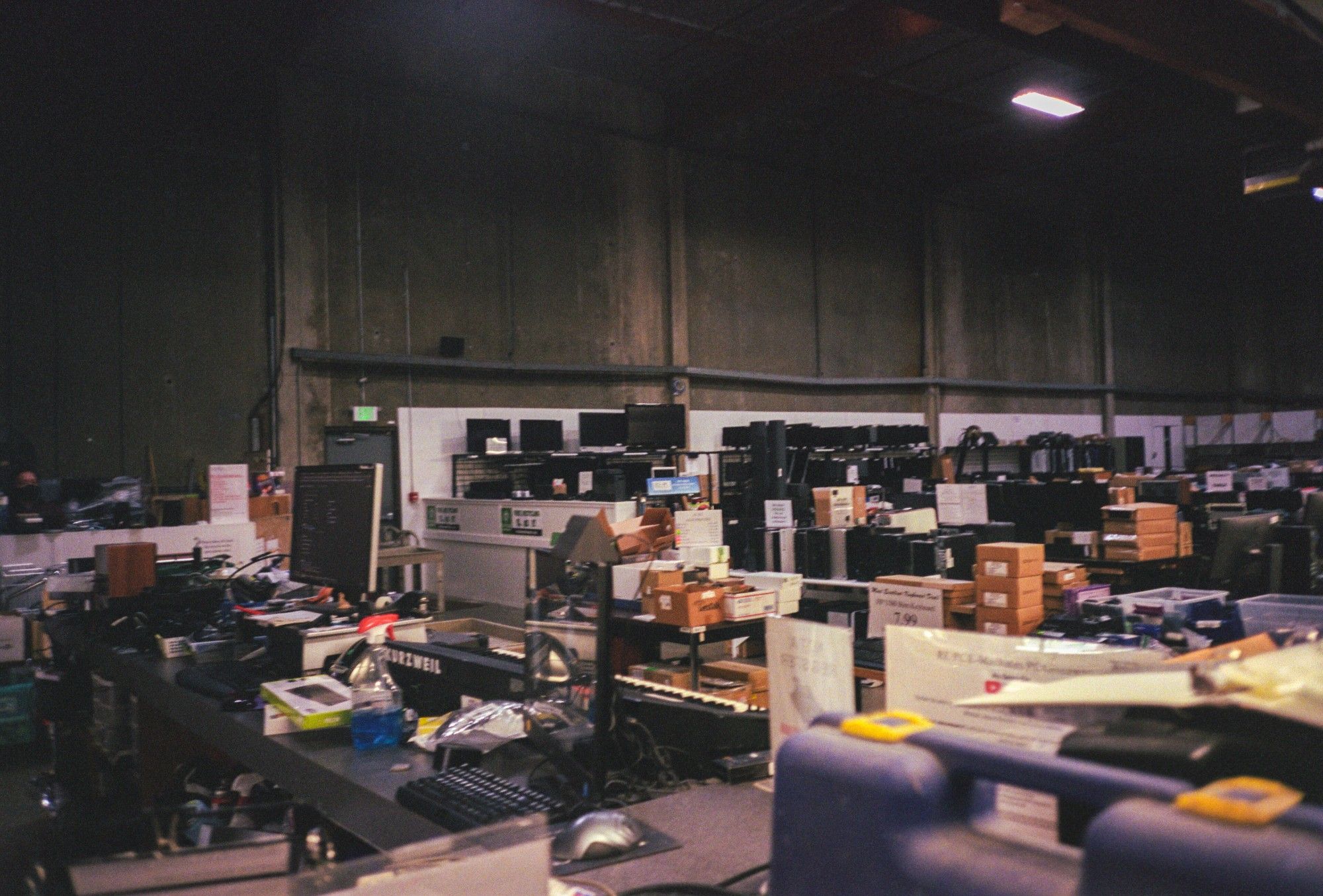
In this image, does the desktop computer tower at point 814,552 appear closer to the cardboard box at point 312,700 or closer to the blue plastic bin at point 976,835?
the cardboard box at point 312,700

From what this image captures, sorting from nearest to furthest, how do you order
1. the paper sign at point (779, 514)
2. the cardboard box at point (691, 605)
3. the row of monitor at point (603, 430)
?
1. the cardboard box at point (691, 605)
2. the paper sign at point (779, 514)
3. the row of monitor at point (603, 430)

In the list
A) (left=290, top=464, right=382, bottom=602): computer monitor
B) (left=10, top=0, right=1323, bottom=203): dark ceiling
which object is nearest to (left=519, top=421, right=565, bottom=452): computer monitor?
(left=10, top=0, right=1323, bottom=203): dark ceiling

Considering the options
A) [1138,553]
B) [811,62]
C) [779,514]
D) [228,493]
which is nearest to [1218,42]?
[811,62]

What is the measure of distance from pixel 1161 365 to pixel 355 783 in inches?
645

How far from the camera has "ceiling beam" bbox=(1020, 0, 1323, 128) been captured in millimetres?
6086

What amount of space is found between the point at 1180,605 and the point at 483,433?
21.1 ft

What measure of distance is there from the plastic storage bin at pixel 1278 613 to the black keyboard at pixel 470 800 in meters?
1.21

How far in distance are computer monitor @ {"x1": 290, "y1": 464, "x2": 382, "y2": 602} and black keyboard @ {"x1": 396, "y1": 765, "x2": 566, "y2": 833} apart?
3.15 ft

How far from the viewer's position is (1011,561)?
362 centimetres

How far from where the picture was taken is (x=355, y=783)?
5.49ft

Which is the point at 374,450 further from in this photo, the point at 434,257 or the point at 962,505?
the point at 962,505

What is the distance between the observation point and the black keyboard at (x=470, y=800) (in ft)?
4.67

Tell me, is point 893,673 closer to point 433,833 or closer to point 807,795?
point 807,795

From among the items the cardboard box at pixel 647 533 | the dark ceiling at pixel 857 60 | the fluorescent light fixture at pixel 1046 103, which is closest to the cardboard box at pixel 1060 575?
the cardboard box at pixel 647 533
